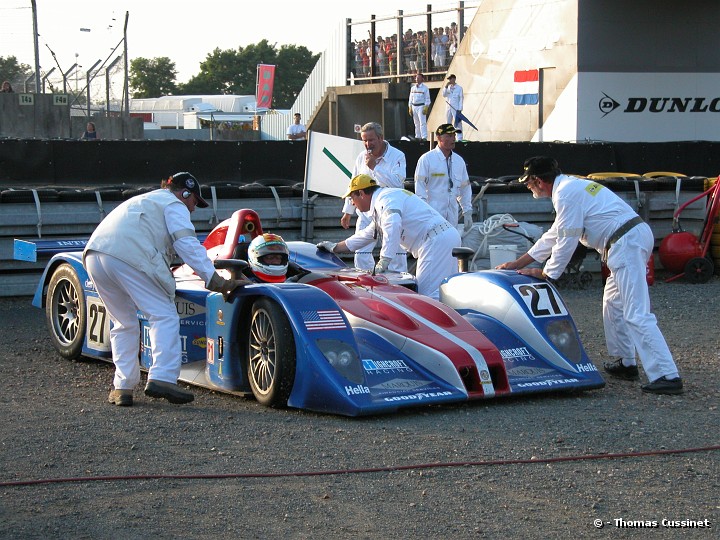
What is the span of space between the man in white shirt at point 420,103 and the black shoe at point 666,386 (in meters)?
19.3

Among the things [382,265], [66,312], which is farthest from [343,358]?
[66,312]

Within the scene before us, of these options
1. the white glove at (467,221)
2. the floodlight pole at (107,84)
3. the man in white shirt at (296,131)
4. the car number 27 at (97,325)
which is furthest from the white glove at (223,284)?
the man in white shirt at (296,131)

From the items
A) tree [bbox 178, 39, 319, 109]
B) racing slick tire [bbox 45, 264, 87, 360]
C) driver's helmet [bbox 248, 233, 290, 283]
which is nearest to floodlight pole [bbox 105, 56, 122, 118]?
racing slick tire [bbox 45, 264, 87, 360]

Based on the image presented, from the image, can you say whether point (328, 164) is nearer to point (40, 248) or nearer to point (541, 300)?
point (40, 248)

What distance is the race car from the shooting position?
22.1ft

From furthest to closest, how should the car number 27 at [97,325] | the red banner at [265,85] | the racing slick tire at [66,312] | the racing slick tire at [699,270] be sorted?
the red banner at [265,85] < the racing slick tire at [699,270] < the racing slick tire at [66,312] < the car number 27 at [97,325]

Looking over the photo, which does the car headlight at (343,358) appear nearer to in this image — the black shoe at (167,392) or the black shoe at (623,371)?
the black shoe at (167,392)

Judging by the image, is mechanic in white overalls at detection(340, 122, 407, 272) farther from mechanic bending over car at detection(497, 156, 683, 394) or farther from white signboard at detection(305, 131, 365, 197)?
mechanic bending over car at detection(497, 156, 683, 394)

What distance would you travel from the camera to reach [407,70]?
3020cm

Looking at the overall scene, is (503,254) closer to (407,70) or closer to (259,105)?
(407,70)

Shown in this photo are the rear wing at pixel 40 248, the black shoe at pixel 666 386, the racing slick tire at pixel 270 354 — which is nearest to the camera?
the racing slick tire at pixel 270 354

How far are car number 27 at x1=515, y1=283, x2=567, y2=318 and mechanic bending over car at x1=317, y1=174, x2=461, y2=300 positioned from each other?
5.37ft

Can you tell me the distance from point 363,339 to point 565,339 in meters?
1.53

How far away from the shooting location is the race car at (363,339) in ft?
22.1
